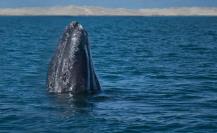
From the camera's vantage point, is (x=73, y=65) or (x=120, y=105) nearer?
(x=120, y=105)

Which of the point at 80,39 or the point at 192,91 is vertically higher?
the point at 80,39

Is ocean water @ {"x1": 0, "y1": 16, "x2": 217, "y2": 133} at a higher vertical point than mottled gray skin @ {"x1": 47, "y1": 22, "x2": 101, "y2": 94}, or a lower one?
lower

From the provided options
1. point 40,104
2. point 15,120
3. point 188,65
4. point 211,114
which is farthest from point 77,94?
point 188,65

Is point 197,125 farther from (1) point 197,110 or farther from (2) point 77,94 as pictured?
(2) point 77,94

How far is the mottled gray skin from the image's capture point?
1614cm

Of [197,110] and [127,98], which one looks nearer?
[197,110]

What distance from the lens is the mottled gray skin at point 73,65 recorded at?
16141 millimetres

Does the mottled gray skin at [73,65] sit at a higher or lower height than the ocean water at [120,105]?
higher

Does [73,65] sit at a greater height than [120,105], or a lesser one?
greater

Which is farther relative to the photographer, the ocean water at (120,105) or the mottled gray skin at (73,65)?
the mottled gray skin at (73,65)

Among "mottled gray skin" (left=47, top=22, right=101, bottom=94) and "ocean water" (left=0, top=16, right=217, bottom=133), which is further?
"mottled gray skin" (left=47, top=22, right=101, bottom=94)

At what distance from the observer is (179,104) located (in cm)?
1645

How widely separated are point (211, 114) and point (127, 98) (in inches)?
113

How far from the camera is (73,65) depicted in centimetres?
1616
